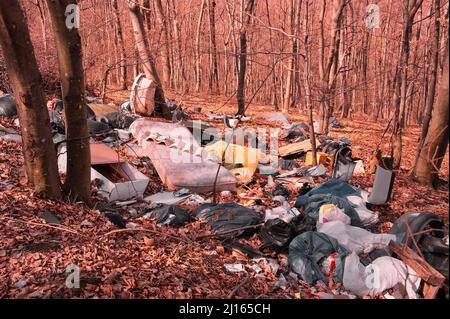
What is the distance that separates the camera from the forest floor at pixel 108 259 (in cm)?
292

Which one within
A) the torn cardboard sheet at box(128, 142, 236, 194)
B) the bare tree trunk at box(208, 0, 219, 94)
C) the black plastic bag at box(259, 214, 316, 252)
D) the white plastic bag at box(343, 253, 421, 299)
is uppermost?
the bare tree trunk at box(208, 0, 219, 94)

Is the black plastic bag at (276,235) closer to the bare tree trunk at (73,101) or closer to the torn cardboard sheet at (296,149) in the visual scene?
the bare tree trunk at (73,101)

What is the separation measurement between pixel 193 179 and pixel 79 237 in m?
2.63

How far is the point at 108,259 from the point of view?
3.34m

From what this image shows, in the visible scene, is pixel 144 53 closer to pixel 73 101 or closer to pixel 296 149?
pixel 296 149

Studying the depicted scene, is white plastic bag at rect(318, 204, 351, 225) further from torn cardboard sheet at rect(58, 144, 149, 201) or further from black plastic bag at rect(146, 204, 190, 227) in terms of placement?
torn cardboard sheet at rect(58, 144, 149, 201)

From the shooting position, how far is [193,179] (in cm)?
611

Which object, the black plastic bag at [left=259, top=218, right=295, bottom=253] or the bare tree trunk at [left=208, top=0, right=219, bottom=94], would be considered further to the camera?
the bare tree trunk at [left=208, top=0, right=219, bottom=94]

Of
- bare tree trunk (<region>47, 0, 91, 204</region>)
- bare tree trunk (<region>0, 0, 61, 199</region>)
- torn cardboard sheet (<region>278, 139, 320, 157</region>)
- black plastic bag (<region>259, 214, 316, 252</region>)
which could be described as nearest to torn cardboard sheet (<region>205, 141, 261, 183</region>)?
torn cardboard sheet (<region>278, 139, 320, 157</region>)

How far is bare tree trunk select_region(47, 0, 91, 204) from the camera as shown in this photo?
381cm

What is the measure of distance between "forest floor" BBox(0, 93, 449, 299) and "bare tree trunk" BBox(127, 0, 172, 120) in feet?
18.4

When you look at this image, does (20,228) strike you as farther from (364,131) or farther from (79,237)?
(364,131)

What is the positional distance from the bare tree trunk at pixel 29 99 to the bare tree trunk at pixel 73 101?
20 centimetres

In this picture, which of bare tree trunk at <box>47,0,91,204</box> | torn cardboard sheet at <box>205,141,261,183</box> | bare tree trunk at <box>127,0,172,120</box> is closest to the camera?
bare tree trunk at <box>47,0,91,204</box>
